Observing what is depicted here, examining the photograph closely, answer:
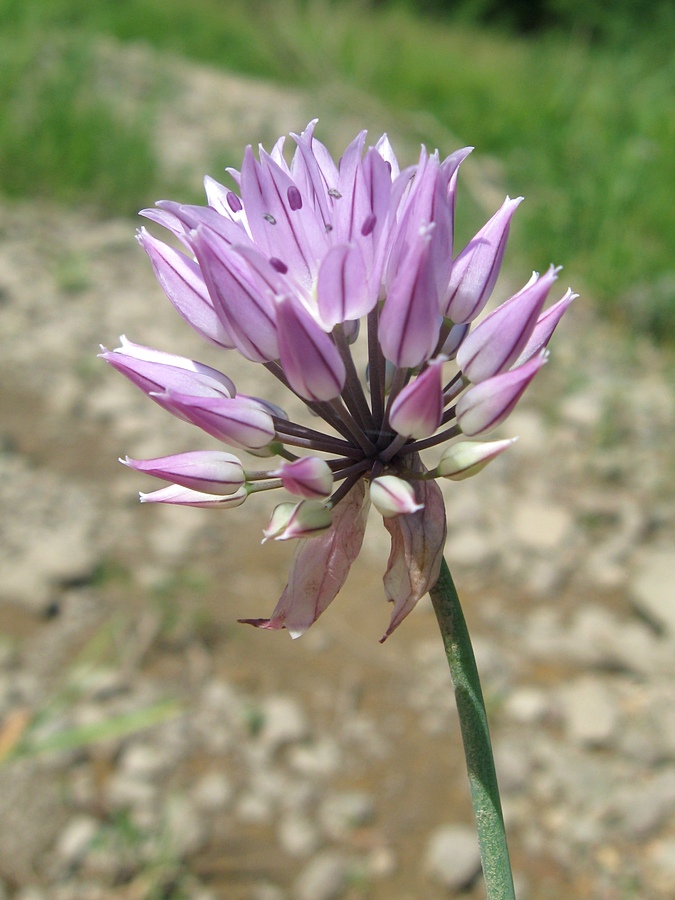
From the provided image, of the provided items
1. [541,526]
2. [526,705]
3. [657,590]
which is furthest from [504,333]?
[541,526]

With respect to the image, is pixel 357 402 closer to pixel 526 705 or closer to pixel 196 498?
pixel 196 498

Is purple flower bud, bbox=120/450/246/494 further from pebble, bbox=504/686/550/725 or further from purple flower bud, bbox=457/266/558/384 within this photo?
pebble, bbox=504/686/550/725

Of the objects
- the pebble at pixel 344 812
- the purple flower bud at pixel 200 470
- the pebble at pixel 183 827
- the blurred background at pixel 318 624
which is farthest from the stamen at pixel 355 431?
the pebble at pixel 344 812

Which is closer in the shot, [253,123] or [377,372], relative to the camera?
[377,372]

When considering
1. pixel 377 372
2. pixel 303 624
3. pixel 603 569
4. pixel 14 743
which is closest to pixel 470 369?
pixel 377 372

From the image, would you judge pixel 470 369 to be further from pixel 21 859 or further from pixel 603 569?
pixel 603 569

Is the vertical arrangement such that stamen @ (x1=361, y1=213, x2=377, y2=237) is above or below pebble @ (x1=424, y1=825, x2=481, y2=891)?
above

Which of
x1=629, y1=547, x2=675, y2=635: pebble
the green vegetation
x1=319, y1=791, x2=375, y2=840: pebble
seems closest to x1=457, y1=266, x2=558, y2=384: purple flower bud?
x1=319, y1=791, x2=375, y2=840: pebble
